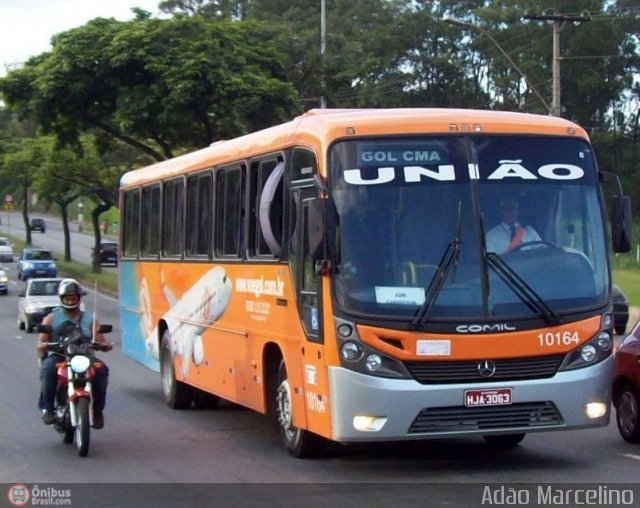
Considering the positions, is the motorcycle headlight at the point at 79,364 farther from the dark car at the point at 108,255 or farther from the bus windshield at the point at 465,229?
the dark car at the point at 108,255

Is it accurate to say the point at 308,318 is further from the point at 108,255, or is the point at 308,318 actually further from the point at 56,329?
the point at 108,255

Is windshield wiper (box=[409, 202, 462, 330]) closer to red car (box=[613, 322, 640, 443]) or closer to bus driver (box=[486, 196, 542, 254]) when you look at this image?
bus driver (box=[486, 196, 542, 254])

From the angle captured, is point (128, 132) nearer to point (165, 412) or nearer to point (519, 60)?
point (165, 412)

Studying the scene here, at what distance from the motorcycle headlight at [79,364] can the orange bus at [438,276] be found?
1.75 m

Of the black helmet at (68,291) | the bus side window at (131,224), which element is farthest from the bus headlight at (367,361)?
the bus side window at (131,224)

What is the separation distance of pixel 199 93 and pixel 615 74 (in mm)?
39159

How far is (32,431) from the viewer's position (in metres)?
13.5

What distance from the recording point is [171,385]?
15.9 m

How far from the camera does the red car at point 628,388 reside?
11789 mm

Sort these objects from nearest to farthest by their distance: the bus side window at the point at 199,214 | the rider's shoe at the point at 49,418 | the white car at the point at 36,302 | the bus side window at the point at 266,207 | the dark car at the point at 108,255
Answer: the bus side window at the point at 266,207
the rider's shoe at the point at 49,418
the bus side window at the point at 199,214
the white car at the point at 36,302
the dark car at the point at 108,255

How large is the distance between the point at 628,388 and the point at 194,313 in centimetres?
536

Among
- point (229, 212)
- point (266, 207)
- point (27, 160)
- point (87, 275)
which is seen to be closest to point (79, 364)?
point (266, 207)

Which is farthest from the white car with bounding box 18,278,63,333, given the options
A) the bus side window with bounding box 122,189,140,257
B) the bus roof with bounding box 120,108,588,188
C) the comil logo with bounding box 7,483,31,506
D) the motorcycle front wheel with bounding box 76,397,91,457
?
the comil logo with bounding box 7,483,31,506

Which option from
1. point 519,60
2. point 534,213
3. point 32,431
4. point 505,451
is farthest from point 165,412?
point 519,60
